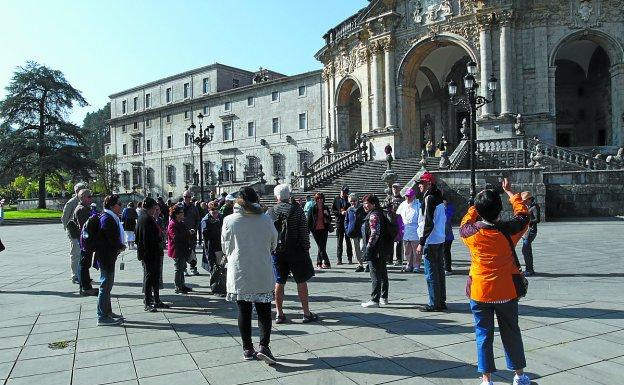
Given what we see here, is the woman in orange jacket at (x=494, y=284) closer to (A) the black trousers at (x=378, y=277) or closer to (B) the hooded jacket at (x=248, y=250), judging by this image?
(B) the hooded jacket at (x=248, y=250)

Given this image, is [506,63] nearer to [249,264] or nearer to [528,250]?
[528,250]

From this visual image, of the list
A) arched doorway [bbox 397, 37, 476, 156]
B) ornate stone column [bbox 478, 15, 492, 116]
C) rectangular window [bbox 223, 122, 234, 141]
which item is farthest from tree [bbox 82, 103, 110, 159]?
ornate stone column [bbox 478, 15, 492, 116]

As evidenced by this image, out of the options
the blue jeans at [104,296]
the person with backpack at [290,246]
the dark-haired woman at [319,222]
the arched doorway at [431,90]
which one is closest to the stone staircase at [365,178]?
the arched doorway at [431,90]

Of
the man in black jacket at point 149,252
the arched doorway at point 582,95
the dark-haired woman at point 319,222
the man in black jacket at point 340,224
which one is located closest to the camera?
the man in black jacket at point 149,252

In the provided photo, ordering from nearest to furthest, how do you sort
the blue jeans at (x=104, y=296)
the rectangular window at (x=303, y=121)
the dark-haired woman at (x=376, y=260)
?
the blue jeans at (x=104, y=296)
the dark-haired woman at (x=376, y=260)
the rectangular window at (x=303, y=121)

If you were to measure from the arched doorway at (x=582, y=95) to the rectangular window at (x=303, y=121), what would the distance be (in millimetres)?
22241

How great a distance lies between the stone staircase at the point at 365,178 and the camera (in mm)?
25453

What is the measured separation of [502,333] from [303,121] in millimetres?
44623

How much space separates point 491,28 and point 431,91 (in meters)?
9.88

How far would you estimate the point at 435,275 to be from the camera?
271 inches

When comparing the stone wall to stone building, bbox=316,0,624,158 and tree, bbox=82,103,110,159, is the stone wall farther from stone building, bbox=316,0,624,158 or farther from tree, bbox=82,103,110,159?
tree, bbox=82,103,110,159

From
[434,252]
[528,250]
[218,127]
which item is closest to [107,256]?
[434,252]

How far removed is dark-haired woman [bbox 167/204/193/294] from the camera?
8.74m

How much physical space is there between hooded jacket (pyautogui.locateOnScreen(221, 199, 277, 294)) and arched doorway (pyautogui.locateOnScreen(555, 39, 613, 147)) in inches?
1336
